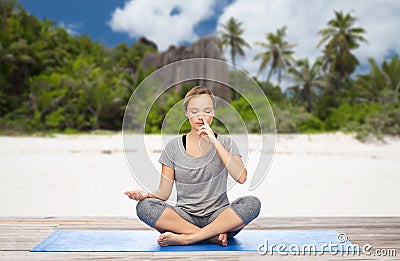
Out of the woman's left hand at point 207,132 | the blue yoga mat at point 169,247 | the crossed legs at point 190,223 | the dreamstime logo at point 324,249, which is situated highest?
the woman's left hand at point 207,132

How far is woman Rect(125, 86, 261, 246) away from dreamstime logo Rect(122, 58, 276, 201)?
0.08 m

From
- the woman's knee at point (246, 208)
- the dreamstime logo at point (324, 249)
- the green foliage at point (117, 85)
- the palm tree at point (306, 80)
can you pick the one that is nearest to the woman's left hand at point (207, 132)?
the woman's knee at point (246, 208)

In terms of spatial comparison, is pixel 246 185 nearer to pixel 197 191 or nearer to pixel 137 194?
pixel 197 191

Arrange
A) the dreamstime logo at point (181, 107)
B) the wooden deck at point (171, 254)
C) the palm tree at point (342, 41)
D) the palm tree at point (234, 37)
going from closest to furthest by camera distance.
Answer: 1. the wooden deck at point (171, 254)
2. the dreamstime logo at point (181, 107)
3. the palm tree at point (342, 41)
4. the palm tree at point (234, 37)

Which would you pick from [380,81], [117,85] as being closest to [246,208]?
[117,85]

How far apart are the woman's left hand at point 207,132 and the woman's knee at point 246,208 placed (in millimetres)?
413

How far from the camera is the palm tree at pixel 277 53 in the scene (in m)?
23.0

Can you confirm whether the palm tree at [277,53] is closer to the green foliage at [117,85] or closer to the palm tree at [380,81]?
the green foliage at [117,85]

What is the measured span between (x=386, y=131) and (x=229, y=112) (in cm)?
1270

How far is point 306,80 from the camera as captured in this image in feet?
73.2

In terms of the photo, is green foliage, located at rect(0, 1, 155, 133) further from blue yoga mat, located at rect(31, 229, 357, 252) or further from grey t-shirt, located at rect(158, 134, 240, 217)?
grey t-shirt, located at rect(158, 134, 240, 217)

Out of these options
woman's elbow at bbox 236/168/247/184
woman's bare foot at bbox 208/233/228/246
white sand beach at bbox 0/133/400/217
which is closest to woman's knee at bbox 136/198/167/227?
woman's bare foot at bbox 208/233/228/246

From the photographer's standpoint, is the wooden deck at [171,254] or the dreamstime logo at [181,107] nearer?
the wooden deck at [171,254]

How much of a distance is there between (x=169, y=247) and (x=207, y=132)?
74cm
